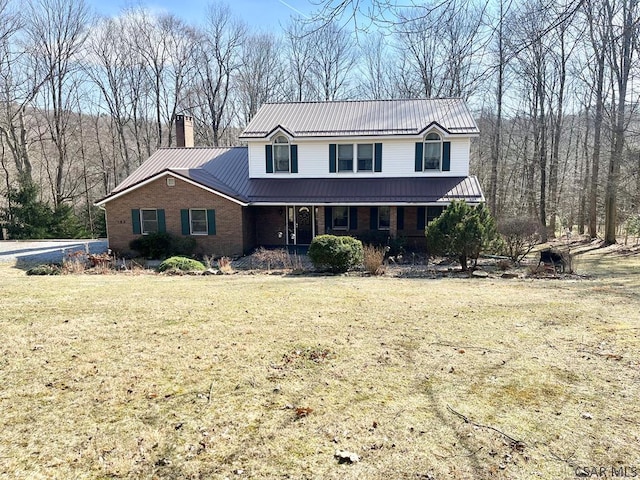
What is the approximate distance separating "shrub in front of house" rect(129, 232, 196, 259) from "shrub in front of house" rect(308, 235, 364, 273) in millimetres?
7353

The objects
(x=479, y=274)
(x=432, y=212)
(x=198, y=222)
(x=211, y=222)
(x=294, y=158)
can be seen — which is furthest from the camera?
(x=294, y=158)

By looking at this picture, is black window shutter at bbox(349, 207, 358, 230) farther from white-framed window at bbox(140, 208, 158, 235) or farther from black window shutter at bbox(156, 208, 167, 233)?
white-framed window at bbox(140, 208, 158, 235)

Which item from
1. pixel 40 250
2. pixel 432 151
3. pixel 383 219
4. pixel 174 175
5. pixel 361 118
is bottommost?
pixel 40 250

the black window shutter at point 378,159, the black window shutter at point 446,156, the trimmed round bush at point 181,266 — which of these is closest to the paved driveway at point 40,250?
the trimmed round bush at point 181,266

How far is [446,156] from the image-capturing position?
20734 millimetres

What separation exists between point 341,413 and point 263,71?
40559 mm

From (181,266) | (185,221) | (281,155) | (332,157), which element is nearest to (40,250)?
(185,221)

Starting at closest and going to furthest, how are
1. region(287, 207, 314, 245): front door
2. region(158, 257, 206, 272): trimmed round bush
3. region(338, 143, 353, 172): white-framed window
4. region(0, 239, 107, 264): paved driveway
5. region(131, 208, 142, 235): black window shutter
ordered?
1. region(158, 257, 206, 272): trimmed round bush
2. region(0, 239, 107, 264): paved driveway
3. region(131, 208, 142, 235): black window shutter
4. region(338, 143, 353, 172): white-framed window
5. region(287, 207, 314, 245): front door

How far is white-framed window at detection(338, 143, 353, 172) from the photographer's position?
2152 cm

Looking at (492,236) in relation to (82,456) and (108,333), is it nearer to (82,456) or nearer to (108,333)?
(108,333)

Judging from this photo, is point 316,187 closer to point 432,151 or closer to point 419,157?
point 419,157

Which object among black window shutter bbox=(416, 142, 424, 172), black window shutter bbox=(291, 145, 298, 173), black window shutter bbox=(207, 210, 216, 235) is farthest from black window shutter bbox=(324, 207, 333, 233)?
black window shutter bbox=(207, 210, 216, 235)

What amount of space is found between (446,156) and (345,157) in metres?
5.14

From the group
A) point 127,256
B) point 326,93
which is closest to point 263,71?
point 326,93
